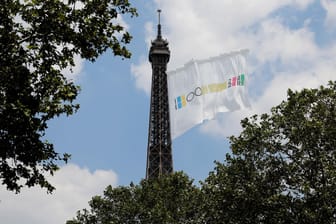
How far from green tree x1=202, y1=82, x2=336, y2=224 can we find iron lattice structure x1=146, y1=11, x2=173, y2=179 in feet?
207

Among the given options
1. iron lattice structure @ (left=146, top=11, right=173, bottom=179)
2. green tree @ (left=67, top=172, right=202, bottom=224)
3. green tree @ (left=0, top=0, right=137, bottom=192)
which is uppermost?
iron lattice structure @ (left=146, top=11, right=173, bottom=179)

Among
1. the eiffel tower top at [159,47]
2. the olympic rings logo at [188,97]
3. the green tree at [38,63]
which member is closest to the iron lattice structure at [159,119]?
the eiffel tower top at [159,47]

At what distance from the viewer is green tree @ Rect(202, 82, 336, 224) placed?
27.4 metres

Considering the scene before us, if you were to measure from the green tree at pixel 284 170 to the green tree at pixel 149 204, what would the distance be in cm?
1958

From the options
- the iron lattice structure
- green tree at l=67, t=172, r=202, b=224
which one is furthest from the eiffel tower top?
green tree at l=67, t=172, r=202, b=224

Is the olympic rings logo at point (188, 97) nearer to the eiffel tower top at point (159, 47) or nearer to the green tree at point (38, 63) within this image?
the green tree at point (38, 63)

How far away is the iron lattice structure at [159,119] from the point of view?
9662cm

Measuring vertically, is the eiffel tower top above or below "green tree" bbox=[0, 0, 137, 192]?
above

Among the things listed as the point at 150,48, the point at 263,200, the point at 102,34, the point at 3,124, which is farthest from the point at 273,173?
the point at 150,48

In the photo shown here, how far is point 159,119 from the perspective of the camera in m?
101

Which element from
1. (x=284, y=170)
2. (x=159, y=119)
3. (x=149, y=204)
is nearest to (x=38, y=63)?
(x=284, y=170)

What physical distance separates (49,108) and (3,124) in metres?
1.64

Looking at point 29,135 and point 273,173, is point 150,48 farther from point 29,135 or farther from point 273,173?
point 29,135

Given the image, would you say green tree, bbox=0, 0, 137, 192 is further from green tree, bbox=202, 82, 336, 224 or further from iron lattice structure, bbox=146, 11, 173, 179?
iron lattice structure, bbox=146, 11, 173, 179
